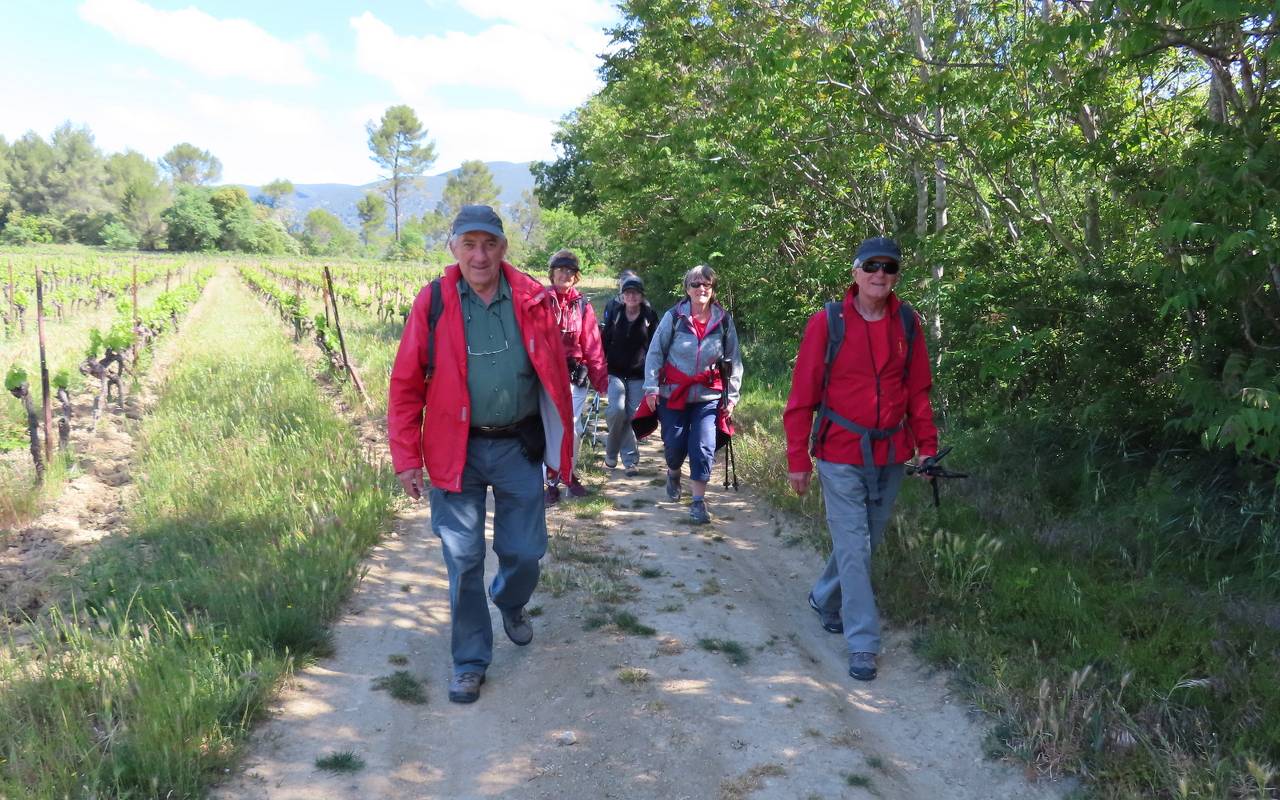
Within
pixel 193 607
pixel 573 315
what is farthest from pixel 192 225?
pixel 193 607

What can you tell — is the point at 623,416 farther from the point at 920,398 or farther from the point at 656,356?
the point at 920,398

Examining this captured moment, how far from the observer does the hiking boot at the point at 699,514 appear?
6070 millimetres

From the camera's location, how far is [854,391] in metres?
3.82

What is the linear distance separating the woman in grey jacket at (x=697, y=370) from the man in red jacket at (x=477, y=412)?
2322 millimetres

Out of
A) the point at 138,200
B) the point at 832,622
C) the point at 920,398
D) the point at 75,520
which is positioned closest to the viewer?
the point at 920,398

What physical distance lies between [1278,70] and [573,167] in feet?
97.9

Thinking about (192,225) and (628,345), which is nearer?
(628,345)

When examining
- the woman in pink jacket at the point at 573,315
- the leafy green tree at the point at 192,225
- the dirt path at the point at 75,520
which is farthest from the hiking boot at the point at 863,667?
the leafy green tree at the point at 192,225

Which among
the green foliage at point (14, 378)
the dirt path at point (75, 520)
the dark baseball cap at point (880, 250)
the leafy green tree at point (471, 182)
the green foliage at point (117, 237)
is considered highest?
the leafy green tree at point (471, 182)

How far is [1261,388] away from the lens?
11.7 feet

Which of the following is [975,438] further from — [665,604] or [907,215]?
[907,215]

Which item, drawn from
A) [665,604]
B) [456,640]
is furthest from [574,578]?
[456,640]

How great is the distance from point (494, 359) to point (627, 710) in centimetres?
153

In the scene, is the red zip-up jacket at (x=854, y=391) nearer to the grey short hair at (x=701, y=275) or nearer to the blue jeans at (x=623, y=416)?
the grey short hair at (x=701, y=275)
